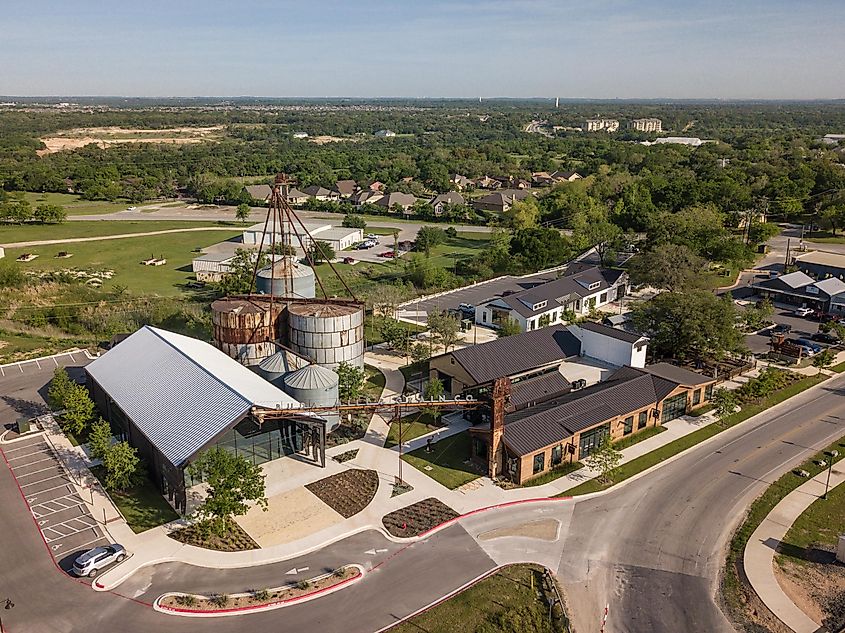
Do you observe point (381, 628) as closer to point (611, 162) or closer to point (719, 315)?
point (719, 315)

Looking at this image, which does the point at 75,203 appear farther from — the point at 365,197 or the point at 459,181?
the point at 459,181

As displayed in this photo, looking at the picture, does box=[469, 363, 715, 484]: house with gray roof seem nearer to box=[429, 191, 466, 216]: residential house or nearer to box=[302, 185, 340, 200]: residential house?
box=[429, 191, 466, 216]: residential house

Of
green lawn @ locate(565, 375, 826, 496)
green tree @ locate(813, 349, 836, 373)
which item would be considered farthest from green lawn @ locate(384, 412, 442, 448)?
green tree @ locate(813, 349, 836, 373)

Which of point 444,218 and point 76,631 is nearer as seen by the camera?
point 76,631

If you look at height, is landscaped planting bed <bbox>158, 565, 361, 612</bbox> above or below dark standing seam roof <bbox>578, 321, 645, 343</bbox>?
below

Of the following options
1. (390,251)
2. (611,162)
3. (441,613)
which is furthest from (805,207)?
(441,613)

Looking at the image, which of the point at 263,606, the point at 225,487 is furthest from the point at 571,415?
the point at 263,606
